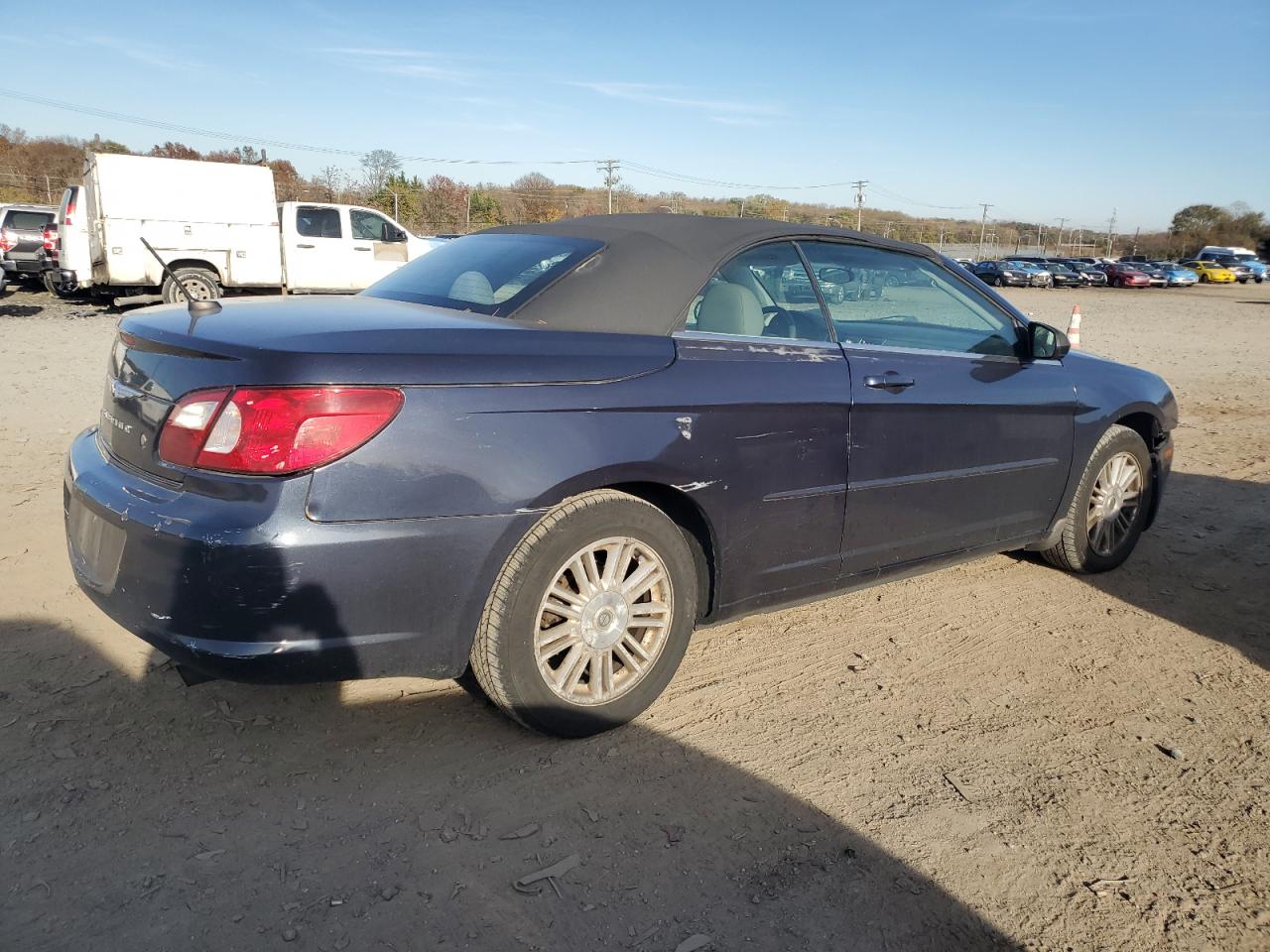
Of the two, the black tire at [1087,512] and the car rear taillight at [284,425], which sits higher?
the car rear taillight at [284,425]

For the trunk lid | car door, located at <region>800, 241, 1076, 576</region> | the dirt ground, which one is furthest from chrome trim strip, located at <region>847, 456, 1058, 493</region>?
the trunk lid

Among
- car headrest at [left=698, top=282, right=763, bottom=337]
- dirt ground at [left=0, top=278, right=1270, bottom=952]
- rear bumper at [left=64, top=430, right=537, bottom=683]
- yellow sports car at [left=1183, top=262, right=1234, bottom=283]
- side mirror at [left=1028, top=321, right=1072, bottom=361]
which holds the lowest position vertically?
dirt ground at [left=0, top=278, right=1270, bottom=952]

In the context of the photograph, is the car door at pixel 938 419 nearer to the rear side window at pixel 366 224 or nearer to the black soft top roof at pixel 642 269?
the black soft top roof at pixel 642 269

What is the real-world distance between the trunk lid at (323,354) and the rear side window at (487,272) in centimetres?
21

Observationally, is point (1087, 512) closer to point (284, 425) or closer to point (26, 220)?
point (284, 425)

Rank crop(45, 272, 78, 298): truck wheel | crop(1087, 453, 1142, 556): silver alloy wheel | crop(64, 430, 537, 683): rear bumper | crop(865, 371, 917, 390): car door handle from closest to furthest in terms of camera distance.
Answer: crop(64, 430, 537, 683): rear bumper → crop(865, 371, 917, 390): car door handle → crop(1087, 453, 1142, 556): silver alloy wheel → crop(45, 272, 78, 298): truck wheel

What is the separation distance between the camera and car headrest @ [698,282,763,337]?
325 cm

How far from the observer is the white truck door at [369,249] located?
16.5m

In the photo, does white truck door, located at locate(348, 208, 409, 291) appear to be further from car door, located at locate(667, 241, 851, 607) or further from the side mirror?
car door, located at locate(667, 241, 851, 607)

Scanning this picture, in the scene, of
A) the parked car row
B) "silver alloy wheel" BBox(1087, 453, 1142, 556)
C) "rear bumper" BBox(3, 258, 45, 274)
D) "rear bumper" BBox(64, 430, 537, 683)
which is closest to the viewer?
"rear bumper" BBox(64, 430, 537, 683)

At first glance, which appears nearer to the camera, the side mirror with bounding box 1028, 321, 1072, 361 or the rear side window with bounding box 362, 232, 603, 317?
the rear side window with bounding box 362, 232, 603, 317

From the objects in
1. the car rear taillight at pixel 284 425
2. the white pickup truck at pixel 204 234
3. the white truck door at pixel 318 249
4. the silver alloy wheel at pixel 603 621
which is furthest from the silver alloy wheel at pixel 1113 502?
the white truck door at pixel 318 249

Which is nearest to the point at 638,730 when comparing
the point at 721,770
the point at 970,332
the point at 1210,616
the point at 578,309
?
the point at 721,770

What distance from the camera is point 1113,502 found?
4.75m
